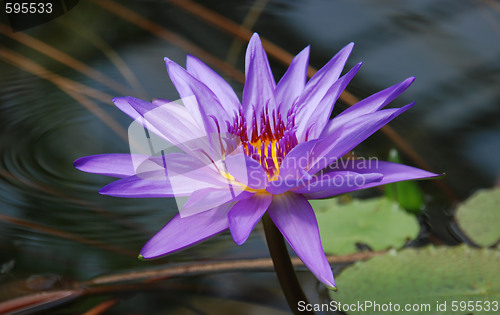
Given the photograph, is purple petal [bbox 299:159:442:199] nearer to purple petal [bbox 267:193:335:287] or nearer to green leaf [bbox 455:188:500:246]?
purple petal [bbox 267:193:335:287]

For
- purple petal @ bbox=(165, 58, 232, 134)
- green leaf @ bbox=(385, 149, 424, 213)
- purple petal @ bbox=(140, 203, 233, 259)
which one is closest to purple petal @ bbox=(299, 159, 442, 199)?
purple petal @ bbox=(140, 203, 233, 259)

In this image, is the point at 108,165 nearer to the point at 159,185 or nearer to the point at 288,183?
Result: the point at 159,185

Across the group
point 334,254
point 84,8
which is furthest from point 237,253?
point 84,8

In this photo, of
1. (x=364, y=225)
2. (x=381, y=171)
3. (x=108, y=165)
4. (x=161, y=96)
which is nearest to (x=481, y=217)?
(x=364, y=225)

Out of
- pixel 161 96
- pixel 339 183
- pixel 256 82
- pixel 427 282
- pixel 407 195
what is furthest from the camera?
pixel 161 96

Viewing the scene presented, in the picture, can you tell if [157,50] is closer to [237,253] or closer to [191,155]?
[237,253]
